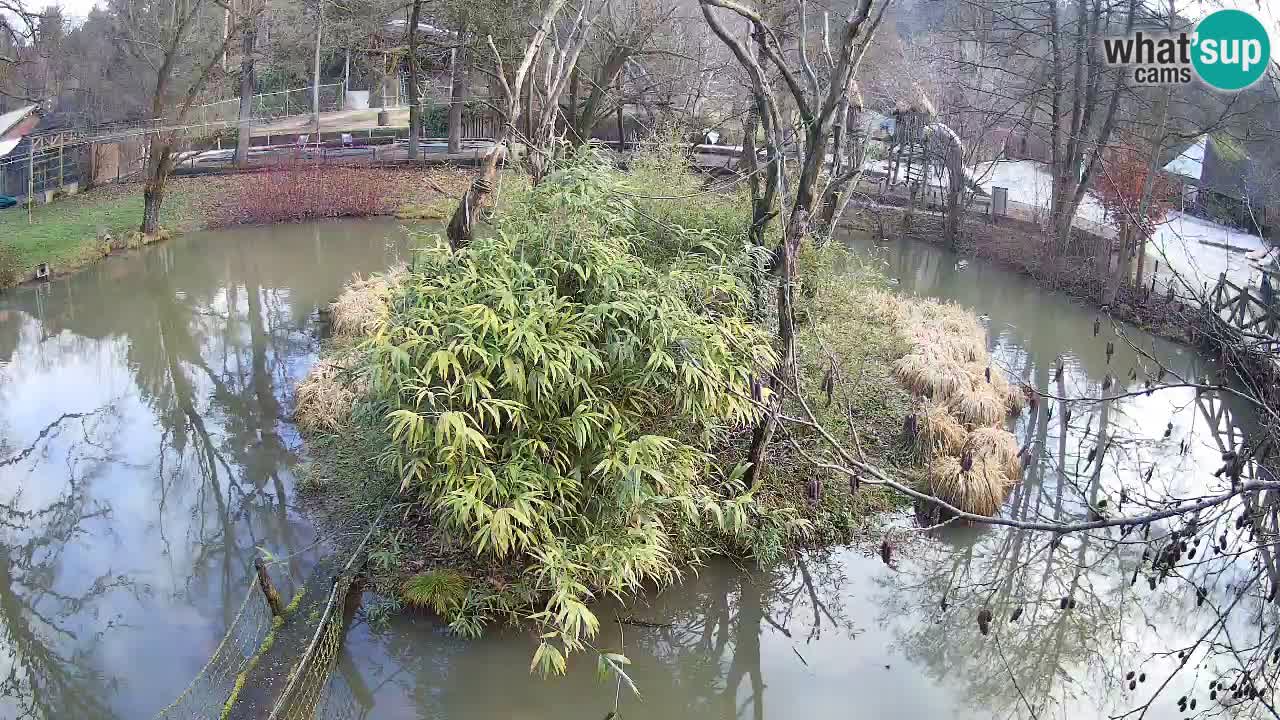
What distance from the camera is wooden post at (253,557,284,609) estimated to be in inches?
228

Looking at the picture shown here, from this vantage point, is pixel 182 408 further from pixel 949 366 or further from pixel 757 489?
pixel 949 366

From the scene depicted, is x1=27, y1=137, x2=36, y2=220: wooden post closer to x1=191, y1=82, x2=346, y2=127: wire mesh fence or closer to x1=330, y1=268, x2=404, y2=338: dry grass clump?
x1=191, y1=82, x2=346, y2=127: wire mesh fence

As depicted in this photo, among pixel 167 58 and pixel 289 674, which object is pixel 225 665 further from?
pixel 167 58

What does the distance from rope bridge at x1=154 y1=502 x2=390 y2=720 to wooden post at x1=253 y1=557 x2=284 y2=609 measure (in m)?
0.04

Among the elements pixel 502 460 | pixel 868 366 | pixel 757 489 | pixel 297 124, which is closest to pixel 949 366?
pixel 868 366

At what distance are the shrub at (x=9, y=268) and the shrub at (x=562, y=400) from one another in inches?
352

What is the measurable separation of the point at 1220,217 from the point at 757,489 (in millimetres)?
8768

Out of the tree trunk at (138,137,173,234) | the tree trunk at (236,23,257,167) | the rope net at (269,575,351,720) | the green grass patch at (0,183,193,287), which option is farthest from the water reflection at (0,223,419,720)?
the tree trunk at (236,23,257,167)

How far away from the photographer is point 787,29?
18406mm

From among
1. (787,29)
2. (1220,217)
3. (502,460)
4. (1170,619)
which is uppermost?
(787,29)

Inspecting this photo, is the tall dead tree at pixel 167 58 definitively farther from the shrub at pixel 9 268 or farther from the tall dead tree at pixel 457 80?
the tall dead tree at pixel 457 80

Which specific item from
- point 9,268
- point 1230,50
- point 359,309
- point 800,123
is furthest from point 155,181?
point 1230,50

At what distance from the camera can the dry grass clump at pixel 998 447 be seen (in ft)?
26.2

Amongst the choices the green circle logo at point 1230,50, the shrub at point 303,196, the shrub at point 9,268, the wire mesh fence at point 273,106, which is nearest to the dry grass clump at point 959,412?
the green circle logo at point 1230,50
